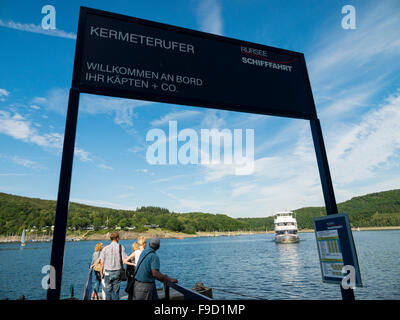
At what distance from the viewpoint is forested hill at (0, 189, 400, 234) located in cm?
15125

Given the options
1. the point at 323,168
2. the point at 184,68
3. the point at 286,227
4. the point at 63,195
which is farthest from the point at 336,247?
the point at 286,227

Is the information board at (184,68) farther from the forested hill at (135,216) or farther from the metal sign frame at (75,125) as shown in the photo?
the forested hill at (135,216)

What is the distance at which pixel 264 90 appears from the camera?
507 centimetres

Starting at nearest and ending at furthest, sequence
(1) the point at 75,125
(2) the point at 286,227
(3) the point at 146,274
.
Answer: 1. (1) the point at 75,125
2. (3) the point at 146,274
3. (2) the point at 286,227

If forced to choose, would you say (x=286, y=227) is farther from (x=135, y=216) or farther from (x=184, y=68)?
(x=135, y=216)

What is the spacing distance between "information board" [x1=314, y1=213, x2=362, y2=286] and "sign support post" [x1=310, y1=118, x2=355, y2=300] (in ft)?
1.33

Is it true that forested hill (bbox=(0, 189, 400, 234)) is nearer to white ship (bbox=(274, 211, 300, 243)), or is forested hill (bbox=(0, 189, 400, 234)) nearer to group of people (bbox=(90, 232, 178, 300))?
white ship (bbox=(274, 211, 300, 243))

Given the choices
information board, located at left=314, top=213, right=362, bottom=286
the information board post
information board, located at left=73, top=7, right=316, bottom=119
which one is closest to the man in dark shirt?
the information board post

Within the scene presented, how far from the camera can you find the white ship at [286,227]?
7462 centimetres

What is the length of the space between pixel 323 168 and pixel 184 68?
360 centimetres

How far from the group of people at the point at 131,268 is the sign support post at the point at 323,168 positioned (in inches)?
138

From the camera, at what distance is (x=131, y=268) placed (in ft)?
19.5

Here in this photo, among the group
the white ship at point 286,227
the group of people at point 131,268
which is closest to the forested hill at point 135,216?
the white ship at point 286,227
